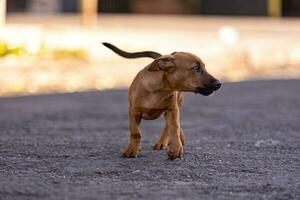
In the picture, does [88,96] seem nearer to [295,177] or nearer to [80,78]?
[80,78]

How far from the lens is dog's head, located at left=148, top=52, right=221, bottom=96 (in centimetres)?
768

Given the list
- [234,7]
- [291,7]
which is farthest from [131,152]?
[234,7]

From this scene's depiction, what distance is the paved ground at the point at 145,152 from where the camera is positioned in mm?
6398

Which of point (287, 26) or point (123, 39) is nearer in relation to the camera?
point (123, 39)

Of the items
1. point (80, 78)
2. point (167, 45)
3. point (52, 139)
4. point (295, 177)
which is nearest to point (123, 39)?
point (167, 45)

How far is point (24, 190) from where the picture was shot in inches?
245

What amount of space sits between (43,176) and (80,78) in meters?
10.9

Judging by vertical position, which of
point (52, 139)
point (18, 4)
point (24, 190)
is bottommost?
point (18, 4)

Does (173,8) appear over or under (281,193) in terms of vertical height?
under

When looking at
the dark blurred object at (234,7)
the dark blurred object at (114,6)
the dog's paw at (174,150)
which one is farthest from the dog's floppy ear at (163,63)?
the dark blurred object at (114,6)

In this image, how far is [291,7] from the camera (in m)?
39.8

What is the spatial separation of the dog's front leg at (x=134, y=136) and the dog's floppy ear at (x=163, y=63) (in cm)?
48

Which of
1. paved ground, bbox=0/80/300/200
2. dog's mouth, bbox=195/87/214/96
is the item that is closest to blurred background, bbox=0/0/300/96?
paved ground, bbox=0/80/300/200

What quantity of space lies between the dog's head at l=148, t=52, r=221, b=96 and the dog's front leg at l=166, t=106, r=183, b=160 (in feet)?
0.85
